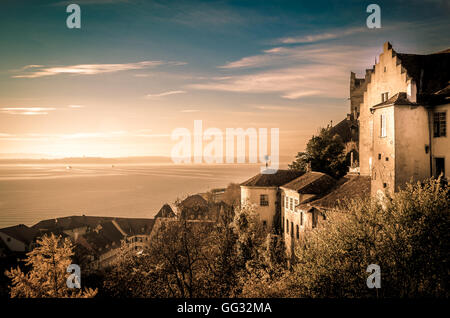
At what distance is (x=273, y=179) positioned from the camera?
4294 centimetres

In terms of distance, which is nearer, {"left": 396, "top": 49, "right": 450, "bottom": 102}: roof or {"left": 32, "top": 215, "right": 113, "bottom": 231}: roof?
{"left": 396, "top": 49, "right": 450, "bottom": 102}: roof

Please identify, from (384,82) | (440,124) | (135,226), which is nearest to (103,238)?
(135,226)

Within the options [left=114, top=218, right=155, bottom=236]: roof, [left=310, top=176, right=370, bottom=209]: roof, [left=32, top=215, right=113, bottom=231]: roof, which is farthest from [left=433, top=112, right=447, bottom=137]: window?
[left=32, top=215, right=113, bottom=231]: roof

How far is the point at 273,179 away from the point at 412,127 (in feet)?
77.2

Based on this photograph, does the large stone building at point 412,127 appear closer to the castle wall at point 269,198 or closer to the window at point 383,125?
the window at point 383,125

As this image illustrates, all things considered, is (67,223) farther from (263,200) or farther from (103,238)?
(263,200)

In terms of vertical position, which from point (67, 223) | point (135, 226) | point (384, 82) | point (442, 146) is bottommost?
point (135, 226)

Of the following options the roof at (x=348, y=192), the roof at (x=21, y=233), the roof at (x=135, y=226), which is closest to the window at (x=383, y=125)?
the roof at (x=348, y=192)

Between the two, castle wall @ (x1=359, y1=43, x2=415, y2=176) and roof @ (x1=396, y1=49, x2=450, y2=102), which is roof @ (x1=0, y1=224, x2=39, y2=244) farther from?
roof @ (x1=396, y1=49, x2=450, y2=102)

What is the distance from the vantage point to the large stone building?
20.2m

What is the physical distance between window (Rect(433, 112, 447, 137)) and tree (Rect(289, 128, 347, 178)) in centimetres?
2442

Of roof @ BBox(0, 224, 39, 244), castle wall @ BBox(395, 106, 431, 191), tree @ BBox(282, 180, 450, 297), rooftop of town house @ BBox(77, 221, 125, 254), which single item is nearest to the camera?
tree @ BBox(282, 180, 450, 297)
